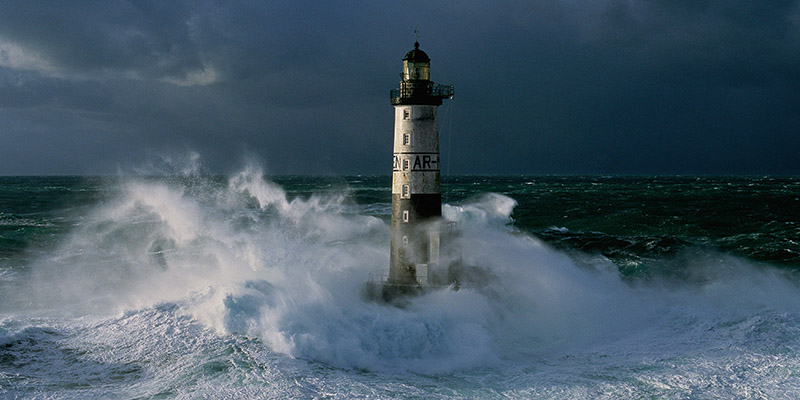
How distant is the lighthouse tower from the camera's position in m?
18.0

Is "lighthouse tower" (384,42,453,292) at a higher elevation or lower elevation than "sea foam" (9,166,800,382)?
higher

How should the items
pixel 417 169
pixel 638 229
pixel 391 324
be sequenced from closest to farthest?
pixel 391 324 < pixel 417 169 < pixel 638 229

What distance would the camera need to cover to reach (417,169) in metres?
18.1

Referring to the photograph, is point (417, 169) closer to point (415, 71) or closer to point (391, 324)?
point (415, 71)

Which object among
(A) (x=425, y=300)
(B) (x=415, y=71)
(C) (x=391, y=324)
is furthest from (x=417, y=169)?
(C) (x=391, y=324)

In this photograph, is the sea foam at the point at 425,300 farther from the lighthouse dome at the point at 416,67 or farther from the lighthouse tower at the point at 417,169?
the lighthouse dome at the point at 416,67

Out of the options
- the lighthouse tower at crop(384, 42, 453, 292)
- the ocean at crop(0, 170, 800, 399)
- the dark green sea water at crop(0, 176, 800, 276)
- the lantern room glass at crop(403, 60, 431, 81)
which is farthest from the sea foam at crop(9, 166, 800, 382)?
the lantern room glass at crop(403, 60, 431, 81)

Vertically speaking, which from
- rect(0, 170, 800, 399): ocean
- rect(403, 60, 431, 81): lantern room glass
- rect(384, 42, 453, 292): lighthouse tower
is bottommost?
rect(0, 170, 800, 399): ocean

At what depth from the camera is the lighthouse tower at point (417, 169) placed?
18.0 m

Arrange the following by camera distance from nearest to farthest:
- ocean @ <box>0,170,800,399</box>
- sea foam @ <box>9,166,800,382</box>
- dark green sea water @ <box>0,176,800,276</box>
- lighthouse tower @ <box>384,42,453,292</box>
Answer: ocean @ <box>0,170,800,399</box> < sea foam @ <box>9,166,800,382</box> < lighthouse tower @ <box>384,42,453,292</box> < dark green sea water @ <box>0,176,800,276</box>

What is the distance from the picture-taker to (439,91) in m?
18.1

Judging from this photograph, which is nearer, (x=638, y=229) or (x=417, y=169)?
(x=417, y=169)

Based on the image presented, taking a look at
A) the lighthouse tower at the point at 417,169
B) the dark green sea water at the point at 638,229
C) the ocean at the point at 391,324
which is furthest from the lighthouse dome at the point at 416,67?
the dark green sea water at the point at 638,229

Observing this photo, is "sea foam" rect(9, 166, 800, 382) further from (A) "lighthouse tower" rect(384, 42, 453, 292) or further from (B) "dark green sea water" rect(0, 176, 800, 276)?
(B) "dark green sea water" rect(0, 176, 800, 276)
